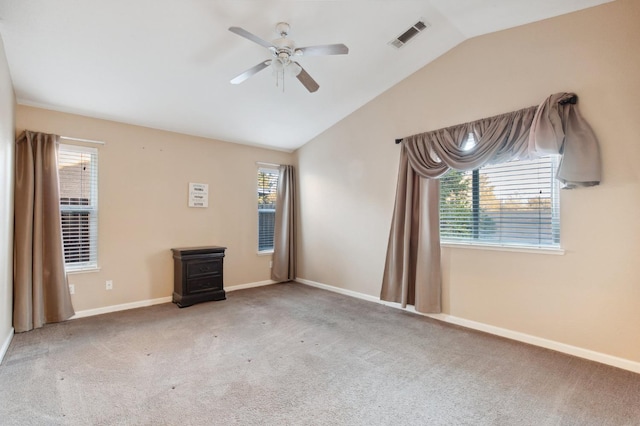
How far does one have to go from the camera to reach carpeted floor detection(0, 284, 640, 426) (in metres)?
1.92

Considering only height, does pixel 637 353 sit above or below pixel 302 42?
below

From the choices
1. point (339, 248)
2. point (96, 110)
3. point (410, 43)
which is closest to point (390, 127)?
point (410, 43)

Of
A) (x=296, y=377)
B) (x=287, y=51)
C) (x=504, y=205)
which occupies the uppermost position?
(x=287, y=51)

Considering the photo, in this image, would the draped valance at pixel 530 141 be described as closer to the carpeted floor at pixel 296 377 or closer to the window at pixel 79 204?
the carpeted floor at pixel 296 377

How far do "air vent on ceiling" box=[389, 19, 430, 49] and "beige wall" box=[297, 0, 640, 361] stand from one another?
167 mm

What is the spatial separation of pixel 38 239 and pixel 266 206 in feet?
9.86

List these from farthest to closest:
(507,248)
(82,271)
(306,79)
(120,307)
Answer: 1. (120,307)
2. (82,271)
3. (507,248)
4. (306,79)

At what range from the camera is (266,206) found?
5.45 metres

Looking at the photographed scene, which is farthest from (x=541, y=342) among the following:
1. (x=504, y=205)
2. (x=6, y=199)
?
(x=6, y=199)

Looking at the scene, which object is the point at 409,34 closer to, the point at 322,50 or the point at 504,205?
the point at 322,50

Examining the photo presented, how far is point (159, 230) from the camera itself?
14.1ft

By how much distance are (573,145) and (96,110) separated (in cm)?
499

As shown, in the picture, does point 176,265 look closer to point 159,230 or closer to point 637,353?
point 159,230

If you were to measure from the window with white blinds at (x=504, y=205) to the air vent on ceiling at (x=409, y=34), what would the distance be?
4.10ft
